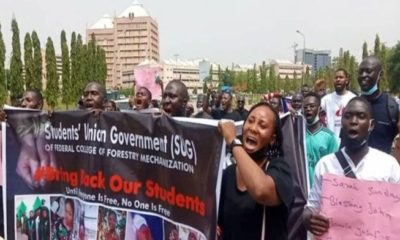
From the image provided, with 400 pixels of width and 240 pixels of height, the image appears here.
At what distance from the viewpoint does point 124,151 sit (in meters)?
4.17

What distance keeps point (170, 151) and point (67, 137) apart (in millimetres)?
1145

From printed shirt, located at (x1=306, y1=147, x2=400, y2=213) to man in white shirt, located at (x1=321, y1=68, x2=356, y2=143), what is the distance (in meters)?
4.12

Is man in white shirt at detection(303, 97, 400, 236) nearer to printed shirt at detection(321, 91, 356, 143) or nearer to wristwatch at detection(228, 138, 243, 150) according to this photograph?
wristwatch at detection(228, 138, 243, 150)

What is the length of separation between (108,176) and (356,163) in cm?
186

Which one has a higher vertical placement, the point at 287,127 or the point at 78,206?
the point at 287,127

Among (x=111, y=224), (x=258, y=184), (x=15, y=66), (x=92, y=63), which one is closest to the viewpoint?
(x=258, y=184)

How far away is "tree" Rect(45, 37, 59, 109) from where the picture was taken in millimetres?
47719

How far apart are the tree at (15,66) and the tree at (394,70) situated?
129 ft

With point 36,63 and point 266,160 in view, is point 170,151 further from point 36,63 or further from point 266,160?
point 36,63

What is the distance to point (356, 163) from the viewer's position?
3.06 meters

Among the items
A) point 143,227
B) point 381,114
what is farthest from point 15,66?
point 143,227

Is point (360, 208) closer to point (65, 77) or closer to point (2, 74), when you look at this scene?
point (2, 74)

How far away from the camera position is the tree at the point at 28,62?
44.8 metres

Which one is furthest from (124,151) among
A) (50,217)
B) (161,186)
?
(50,217)
